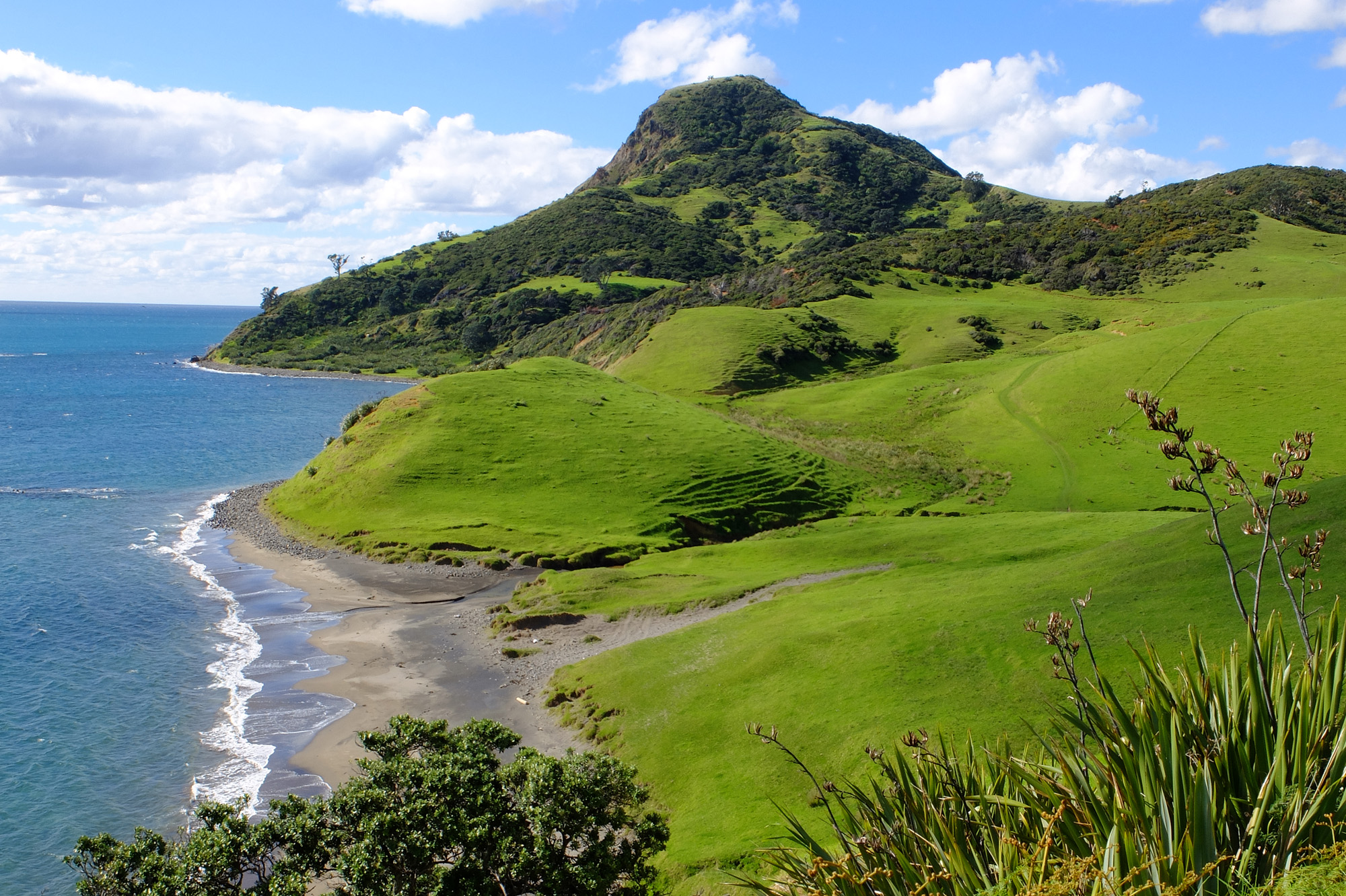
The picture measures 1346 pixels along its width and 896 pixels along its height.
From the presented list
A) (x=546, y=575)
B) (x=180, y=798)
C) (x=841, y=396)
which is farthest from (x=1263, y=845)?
(x=841, y=396)

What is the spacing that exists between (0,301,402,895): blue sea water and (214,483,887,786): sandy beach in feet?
A: 3.73

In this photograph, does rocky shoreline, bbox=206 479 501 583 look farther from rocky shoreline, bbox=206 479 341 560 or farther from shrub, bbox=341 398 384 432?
shrub, bbox=341 398 384 432

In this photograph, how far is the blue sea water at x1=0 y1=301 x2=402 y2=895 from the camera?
71.7ft

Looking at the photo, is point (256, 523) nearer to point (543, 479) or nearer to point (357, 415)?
point (357, 415)

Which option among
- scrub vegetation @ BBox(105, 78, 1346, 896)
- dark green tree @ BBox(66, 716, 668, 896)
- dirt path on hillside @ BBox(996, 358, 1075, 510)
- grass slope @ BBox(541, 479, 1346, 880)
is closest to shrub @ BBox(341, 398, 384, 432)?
scrub vegetation @ BBox(105, 78, 1346, 896)

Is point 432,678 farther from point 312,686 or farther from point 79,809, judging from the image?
point 79,809

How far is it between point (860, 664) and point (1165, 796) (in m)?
16.2

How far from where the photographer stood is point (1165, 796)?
6.17 meters

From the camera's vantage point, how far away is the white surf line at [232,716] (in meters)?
22.2

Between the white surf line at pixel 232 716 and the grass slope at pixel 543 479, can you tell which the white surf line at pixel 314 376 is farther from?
the white surf line at pixel 232 716

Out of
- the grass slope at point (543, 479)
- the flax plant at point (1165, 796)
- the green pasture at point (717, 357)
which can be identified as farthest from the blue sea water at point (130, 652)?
the green pasture at point (717, 357)

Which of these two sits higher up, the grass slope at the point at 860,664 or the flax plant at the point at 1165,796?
the flax plant at the point at 1165,796

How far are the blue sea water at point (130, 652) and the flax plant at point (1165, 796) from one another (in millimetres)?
20080

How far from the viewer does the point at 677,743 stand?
70.7ft
